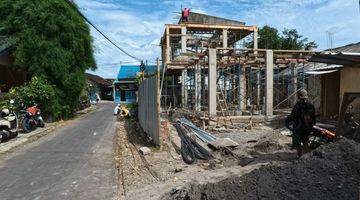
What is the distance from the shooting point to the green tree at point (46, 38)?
23.3 metres

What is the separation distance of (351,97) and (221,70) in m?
19.4

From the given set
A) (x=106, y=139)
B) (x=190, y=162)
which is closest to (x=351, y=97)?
(x=190, y=162)

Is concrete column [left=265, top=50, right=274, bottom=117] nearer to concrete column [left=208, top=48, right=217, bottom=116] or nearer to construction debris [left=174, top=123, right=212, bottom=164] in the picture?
concrete column [left=208, top=48, right=217, bottom=116]

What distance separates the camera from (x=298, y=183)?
6.13 meters

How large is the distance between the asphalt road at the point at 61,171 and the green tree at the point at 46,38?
8.42 metres

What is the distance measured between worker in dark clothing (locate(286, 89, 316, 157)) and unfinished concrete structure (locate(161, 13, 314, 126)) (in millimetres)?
9206

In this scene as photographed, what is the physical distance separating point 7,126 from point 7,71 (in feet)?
43.0

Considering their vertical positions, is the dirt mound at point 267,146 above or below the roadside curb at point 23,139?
above

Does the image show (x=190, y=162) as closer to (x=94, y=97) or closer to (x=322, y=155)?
(x=322, y=155)

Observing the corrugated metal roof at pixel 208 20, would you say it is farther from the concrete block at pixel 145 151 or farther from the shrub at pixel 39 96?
the concrete block at pixel 145 151

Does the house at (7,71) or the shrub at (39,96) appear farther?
the house at (7,71)

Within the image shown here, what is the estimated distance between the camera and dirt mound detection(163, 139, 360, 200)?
5.83 meters

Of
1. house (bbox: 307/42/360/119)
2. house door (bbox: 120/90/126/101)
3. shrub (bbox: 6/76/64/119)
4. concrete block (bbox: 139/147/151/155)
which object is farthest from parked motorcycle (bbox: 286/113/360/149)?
house door (bbox: 120/90/126/101)

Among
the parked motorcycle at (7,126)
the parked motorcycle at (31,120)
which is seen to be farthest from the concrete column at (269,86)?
the parked motorcycle at (7,126)
